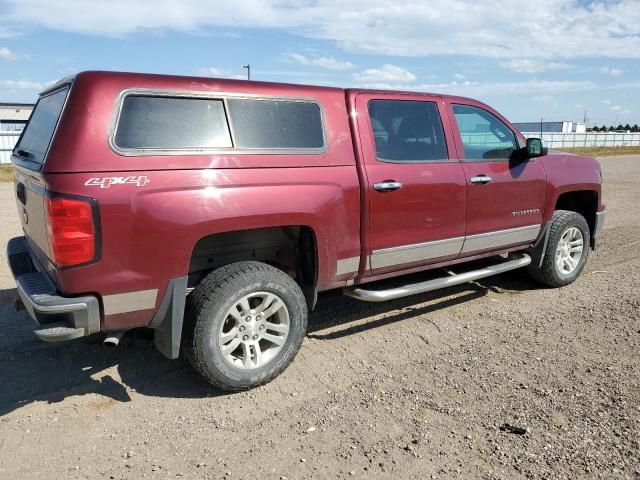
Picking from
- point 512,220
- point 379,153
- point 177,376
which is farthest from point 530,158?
point 177,376

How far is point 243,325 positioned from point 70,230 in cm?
125

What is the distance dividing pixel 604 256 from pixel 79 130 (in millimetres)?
6563

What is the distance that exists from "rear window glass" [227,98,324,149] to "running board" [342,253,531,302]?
1.19 metres

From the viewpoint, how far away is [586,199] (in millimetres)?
6051

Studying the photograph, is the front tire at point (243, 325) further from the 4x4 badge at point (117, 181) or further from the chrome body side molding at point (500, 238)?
the chrome body side molding at point (500, 238)

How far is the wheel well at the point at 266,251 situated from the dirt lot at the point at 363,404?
679mm

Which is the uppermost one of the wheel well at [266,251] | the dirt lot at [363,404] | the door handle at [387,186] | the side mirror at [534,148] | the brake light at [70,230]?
the side mirror at [534,148]

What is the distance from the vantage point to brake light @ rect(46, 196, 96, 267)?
2.86 m

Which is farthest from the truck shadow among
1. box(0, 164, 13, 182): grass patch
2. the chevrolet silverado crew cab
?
box(0, 164, 13, 182): grass patch

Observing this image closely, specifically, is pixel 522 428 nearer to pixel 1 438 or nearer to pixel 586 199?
pixel 1 438

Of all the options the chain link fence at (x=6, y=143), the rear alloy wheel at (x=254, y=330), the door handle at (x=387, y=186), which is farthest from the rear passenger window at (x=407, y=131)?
the chain link fence at (x=6, y=143)

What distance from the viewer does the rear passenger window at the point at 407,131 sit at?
4195mm

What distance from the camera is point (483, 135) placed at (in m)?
5.04

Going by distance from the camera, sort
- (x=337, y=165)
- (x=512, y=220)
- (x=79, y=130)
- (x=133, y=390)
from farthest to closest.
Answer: (x=512, y=220)
(x=337, y=165)
(x=133, y=390)
(x=79, y=130)
